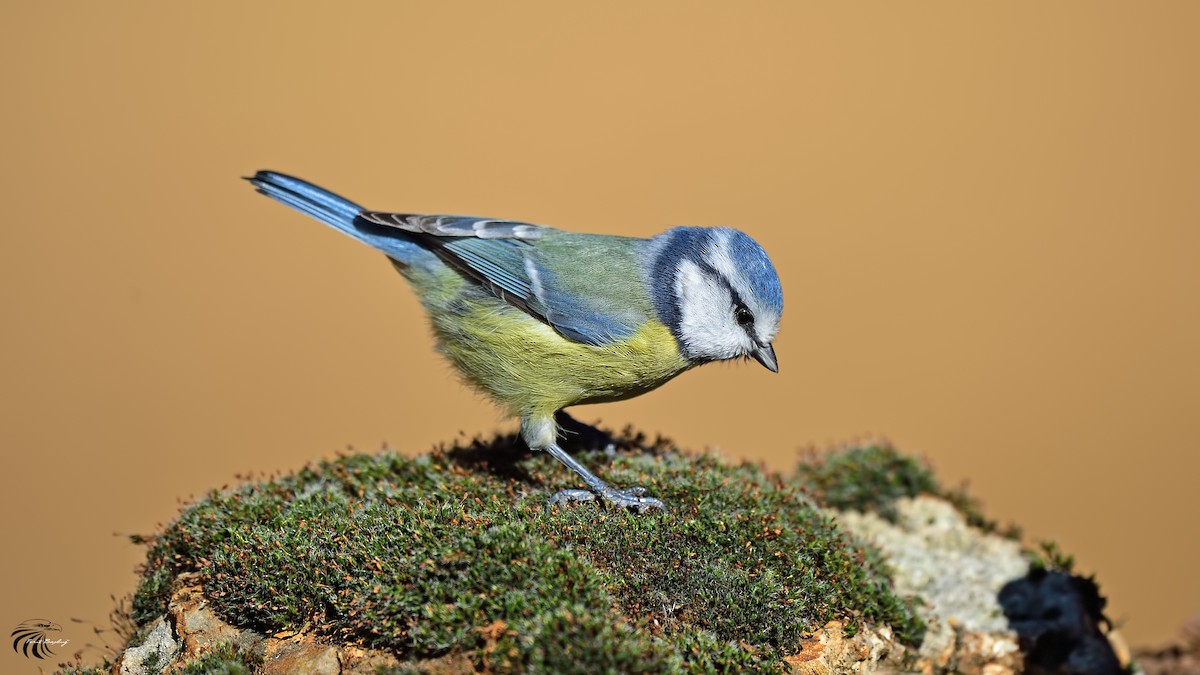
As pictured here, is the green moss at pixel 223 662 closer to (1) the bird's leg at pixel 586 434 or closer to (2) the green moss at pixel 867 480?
(1) the bird's leg at pixel 586 434

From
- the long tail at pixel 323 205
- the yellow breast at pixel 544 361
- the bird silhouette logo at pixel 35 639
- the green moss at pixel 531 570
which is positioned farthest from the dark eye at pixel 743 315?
the bird silhouette logo at pixel 35 639


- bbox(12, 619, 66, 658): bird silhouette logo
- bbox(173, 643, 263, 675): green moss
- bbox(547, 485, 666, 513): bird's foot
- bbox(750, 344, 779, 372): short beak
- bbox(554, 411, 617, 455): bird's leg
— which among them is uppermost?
bbox(750, 344, 779, 372): short beak

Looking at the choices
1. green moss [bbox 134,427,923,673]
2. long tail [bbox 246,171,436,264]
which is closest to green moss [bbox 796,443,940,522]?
green moss [bbox 134,427,923,673]

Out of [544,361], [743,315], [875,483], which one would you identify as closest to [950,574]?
[875,483]

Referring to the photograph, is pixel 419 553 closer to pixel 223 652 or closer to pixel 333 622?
pixel 333 622

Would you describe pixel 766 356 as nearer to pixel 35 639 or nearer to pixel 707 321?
pixel 707 321

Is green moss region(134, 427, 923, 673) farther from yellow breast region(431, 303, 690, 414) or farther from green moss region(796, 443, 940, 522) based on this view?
green moss region(796, 443, 940, 522)
